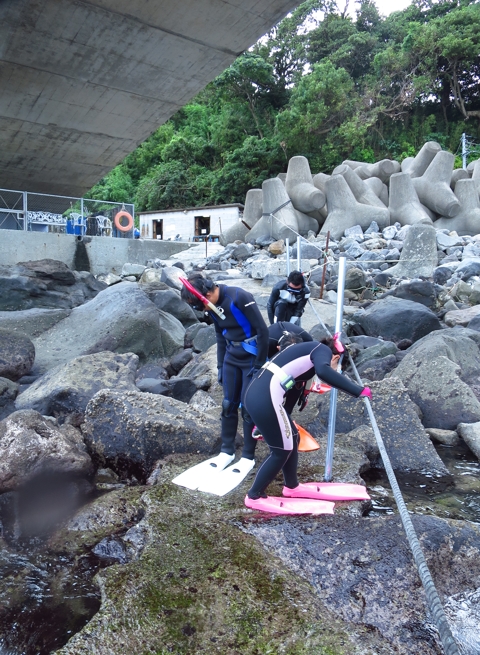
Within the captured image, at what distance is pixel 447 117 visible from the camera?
114 ft

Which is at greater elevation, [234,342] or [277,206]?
[277,206]

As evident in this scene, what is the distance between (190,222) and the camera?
2658 centimetres

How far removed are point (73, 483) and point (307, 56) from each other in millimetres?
37191

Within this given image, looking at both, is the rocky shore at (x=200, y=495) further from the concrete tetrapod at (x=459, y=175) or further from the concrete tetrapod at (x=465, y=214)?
the concrete tetrapod at (x=459, y=175)

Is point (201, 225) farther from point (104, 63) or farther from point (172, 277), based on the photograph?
point (104, 63)

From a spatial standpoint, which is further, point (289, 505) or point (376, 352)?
point (376, 352)

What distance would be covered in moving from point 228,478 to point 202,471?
0.25 meters

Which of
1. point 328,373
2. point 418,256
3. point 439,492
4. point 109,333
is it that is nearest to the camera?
point 328,373

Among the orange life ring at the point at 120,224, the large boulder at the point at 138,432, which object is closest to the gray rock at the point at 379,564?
the large boulder at the point at 138,432

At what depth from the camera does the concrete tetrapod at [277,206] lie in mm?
20156

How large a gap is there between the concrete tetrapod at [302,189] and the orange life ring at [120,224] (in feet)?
22.0

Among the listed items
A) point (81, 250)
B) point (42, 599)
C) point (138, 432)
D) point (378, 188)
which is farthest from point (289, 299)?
point (378, 188)

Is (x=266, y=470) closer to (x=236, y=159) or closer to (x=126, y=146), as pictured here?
(x=126, y=146)

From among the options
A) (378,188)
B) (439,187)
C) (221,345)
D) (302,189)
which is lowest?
(221,345)
